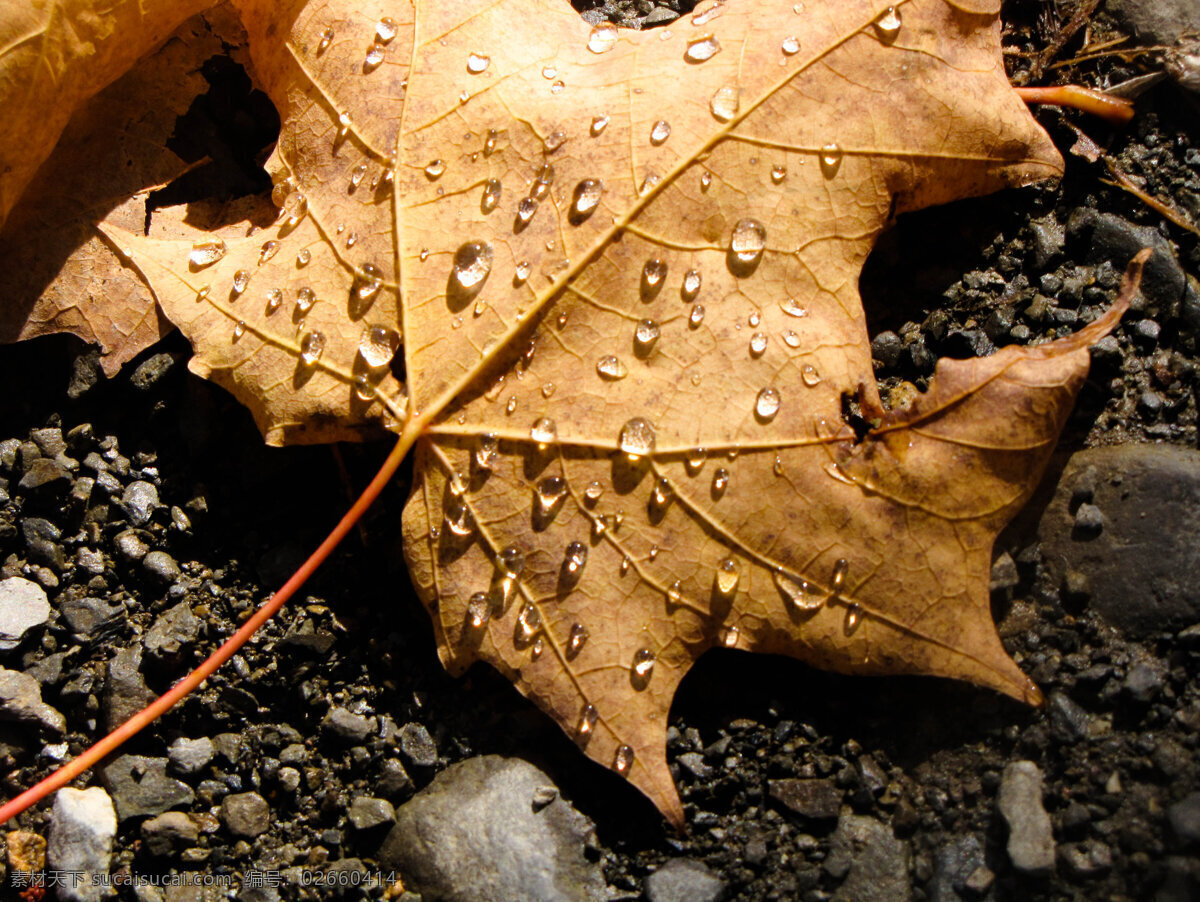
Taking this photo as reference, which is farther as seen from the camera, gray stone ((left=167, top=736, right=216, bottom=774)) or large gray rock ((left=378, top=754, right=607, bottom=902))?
gray stone ((left=167, top=736, right=216, bottom=774))

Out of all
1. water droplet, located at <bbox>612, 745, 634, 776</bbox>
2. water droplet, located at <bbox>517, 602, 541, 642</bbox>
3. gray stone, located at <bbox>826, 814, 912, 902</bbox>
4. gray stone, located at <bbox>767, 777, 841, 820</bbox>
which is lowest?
gray stone, located at <bbox>826, 814, 912, 902</bbox>

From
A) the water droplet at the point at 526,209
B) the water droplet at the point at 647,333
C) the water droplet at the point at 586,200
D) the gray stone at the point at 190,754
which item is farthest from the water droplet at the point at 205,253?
the gray stone at the point at 190,754

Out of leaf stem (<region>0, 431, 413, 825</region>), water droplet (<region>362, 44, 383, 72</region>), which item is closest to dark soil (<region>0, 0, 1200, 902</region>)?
leaf stem (<region>0, 431, 413, 825</region>)

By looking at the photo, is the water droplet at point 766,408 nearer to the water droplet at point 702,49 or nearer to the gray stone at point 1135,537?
the water droplet at point 702,49

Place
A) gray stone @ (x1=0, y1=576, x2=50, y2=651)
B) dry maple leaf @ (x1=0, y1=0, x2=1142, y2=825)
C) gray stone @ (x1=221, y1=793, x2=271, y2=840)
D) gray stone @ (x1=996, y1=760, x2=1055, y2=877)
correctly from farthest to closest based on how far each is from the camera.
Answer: gray stone @ (x1=0, y1=576, x2=50, y2=651)
gray stone @ (x1=221, y1=793, x2=271, y2=840)
gray stone @ (x1=996, y1=760, x2=1055, y2=877)
dry maple leaf @ (x1=0, y1=0, x2=1142, y2=825)

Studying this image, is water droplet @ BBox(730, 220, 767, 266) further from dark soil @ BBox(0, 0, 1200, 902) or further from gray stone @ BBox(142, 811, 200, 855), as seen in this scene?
gray stone @ BBox(142, 811, 200, 855)
